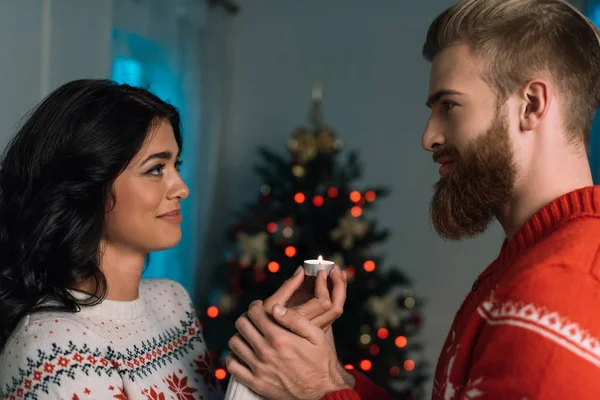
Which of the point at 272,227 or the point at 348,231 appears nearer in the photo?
the point at 348,231

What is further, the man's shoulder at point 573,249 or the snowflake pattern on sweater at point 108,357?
the snowflake pattern on sweater at point 108,357

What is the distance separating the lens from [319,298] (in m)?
1.38

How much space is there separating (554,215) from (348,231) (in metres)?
2.22

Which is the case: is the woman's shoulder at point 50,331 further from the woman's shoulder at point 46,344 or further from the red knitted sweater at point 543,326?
the red knitted sweater at point 543,326

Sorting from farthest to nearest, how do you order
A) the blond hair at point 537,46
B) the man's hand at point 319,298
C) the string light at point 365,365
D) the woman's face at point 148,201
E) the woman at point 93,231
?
the string light at point 365,365 < the woman's face at point 148,201 < the woman at point 93,231 < the man's hand at point 319,298 < the blond hair at point 537,46

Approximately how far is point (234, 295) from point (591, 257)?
2.65 m

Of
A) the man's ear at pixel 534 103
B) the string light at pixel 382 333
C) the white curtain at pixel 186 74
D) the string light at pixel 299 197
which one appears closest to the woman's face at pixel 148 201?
the man's ear at pixel 534 103

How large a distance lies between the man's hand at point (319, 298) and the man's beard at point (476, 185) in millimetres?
265

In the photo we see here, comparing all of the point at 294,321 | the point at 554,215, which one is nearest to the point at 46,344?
the point at 294,321

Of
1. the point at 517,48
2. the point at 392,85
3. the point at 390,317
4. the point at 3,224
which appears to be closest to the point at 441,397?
the point at 517,48

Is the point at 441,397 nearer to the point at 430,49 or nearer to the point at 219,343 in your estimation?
the point at 430,49

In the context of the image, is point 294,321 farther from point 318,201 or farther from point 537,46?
point 318,201

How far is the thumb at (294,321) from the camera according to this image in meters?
1.33

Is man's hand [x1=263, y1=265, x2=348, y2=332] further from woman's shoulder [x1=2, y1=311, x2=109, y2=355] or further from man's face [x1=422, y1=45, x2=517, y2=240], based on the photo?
woman's shoulder [x1=2, y1=311, x2=109, y2=355]
